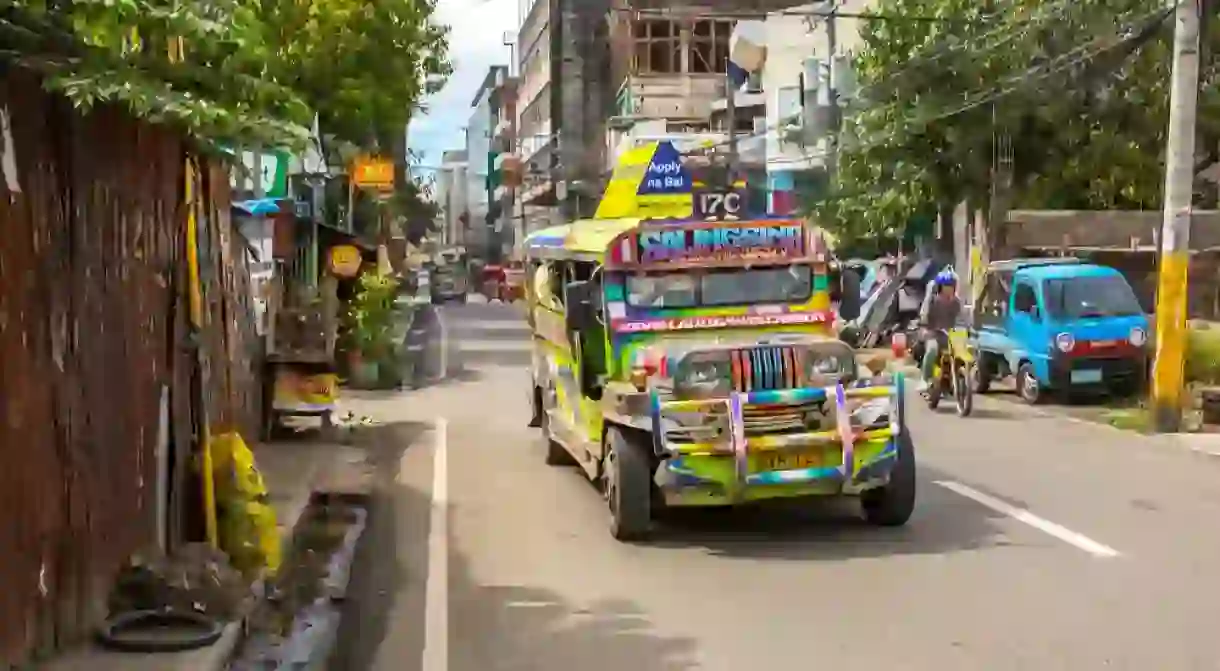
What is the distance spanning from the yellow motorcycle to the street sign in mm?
6887

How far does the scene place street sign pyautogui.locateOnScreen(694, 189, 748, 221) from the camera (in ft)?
40.8

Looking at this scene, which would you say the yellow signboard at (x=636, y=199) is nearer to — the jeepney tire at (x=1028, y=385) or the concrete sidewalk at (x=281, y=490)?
the concrete sidewalk at (x=281, y=490)

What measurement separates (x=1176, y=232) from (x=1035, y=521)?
6940 millimetres

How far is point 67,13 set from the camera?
19.2ft

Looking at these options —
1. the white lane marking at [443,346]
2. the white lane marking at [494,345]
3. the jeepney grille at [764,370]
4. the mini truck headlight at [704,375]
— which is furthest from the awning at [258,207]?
the white lane marking at [494,345]

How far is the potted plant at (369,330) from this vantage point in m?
24.0

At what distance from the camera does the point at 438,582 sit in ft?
31.0

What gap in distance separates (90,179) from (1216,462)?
1145cm

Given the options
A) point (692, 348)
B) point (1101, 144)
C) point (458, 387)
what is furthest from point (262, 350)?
point (1101, 144)

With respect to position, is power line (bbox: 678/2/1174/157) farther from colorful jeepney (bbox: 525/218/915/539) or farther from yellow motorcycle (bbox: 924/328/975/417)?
colorful jeepney (bbox: 525/218/915/539)

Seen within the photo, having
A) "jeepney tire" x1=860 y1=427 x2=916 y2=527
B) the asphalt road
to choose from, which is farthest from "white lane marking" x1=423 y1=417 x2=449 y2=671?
"jeepney tire" x1=860 y1=427 x2=916 y2=527

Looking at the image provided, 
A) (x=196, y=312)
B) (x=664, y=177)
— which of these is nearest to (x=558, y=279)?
(x=664, y=177)

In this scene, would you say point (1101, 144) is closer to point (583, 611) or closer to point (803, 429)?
point (803, 429)

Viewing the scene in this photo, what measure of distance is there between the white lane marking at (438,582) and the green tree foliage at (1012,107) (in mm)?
14589
